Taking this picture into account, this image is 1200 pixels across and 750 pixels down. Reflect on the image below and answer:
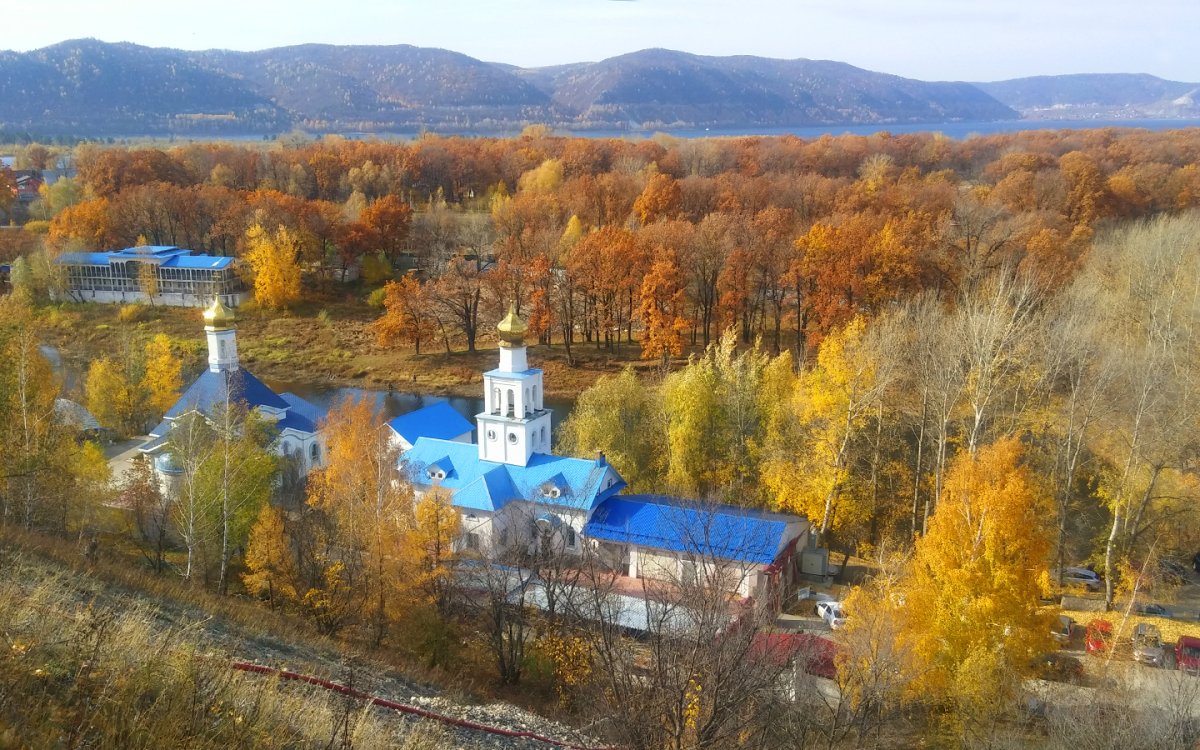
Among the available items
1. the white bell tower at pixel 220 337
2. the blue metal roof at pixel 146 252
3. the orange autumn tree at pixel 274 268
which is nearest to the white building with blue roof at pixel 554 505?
the white bell tower at pixel 220 337

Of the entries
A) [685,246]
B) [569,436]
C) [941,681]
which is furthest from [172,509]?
[685,246]

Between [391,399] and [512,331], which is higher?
[512,331]

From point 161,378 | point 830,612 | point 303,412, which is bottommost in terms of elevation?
point 830,612

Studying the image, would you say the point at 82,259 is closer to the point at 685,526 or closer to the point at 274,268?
the point at 274,268

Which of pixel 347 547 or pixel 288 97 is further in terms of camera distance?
pixel 288 97

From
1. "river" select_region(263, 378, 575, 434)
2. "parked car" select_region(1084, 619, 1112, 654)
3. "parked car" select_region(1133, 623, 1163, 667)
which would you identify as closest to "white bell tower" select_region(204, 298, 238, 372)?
"river" select_region(263, 378, 575, 434)

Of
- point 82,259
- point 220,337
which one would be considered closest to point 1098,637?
point 220,337

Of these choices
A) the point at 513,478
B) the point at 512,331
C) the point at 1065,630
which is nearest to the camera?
the point at 1065,630

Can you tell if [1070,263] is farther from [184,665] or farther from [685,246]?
[184,665]
